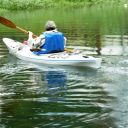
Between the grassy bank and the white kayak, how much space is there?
25.7m

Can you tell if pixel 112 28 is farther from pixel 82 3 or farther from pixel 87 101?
pixel 82 3

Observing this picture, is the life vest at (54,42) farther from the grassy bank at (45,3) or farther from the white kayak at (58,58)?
the grassy bank at (45,3)

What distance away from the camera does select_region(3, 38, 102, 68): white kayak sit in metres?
13.2

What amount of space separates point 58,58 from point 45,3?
33.2 meters

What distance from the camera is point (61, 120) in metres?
7.97

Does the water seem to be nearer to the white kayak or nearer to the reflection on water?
the reflection on water

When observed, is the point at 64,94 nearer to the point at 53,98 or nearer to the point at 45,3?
the point at 53,98

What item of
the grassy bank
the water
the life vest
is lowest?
the grassy bank

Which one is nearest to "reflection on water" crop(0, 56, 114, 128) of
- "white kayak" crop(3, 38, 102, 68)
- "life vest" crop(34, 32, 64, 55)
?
"white kayak" crop(3, 38, 102, 68)

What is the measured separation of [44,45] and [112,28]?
11.8m

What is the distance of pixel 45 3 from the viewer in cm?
4666

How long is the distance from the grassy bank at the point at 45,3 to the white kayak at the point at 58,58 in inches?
1010

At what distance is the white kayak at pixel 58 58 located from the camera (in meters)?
13.2

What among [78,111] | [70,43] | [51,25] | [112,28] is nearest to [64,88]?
[78,111]
